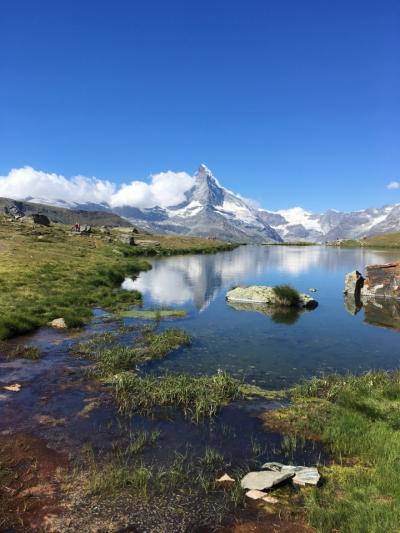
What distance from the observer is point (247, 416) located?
18.0 meters

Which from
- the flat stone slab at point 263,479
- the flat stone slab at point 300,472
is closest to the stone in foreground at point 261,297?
the flat stone slab at point 300,472

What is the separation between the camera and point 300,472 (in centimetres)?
1290

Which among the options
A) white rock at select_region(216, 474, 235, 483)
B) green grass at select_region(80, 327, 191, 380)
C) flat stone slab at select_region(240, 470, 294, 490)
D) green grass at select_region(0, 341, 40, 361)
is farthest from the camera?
green grass at select_region(0, 341, 40, 361)

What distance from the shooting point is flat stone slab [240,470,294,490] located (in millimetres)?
12266

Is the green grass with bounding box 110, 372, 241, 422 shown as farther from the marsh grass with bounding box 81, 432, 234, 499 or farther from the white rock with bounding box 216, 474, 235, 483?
the white rock with bounding box 216, 474, 235, 483

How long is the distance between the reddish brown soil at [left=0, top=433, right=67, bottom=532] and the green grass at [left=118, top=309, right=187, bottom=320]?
23.6 meters

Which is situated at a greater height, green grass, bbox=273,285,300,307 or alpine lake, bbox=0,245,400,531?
green grass, bbox=273,285,300,307

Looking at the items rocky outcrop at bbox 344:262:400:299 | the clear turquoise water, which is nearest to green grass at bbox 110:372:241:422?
the clear turquoise water

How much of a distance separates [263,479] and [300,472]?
125cm

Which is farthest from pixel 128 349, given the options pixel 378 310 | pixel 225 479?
pixel 378 310

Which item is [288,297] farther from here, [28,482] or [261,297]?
[28,482]

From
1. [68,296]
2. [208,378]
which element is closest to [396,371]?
[208,378]

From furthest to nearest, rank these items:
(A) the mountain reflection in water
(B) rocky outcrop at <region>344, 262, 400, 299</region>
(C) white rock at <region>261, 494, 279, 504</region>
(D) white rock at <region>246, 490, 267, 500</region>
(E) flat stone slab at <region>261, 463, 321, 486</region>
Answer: (B) rocky outcrop at <region>344, 262, 400, 299</region> → (A) the mountain reflection in water → (E) flat stone slab at <region>261, 463, 321, 486</region> → (D) white rock at <region>246, 490, 267, 500</region> → (C) white rock at <region>261, 494, 279, 504</region>

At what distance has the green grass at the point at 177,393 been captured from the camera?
18.3 m
